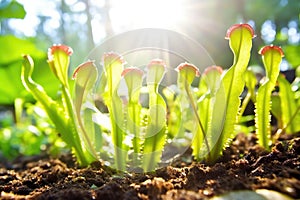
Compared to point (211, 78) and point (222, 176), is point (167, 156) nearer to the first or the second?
point (211, 78)

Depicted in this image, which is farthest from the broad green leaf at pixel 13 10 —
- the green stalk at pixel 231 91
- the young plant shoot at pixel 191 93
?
the green stalk at pixel 231 91

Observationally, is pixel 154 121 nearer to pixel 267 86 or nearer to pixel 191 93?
pixel 191 93

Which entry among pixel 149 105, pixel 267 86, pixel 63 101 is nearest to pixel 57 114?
pixel 63 101

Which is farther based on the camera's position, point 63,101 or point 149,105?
point 63,101

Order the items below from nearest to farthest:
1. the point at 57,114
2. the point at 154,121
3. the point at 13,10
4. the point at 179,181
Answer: the point at 179,181, the point at 154,121, the point at 57,114, the point at 13,10

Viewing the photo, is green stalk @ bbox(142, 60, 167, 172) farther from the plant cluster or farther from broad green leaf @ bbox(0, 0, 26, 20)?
broad green leaf @ bbox(0, 0, 26, 20)

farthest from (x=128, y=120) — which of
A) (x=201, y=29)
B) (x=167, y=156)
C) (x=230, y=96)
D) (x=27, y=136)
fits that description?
(x=201, y=29)
